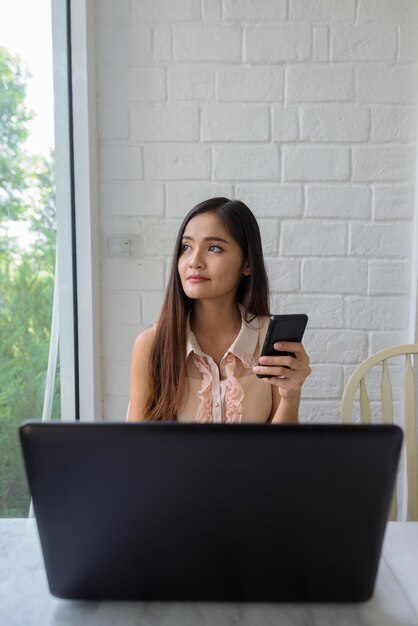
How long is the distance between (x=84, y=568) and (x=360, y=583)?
26 cm

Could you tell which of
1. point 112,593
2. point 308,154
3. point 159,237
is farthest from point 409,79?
point 112,593

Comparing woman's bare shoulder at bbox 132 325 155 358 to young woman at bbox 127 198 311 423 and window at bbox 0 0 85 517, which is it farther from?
window at bbox 0 0 85 517

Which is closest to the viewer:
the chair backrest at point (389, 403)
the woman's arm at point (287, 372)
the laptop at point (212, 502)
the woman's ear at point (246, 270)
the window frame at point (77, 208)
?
the laptop at point (212, 502)

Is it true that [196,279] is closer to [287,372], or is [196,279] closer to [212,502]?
[287,372]

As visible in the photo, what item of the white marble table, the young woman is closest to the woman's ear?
the young woman

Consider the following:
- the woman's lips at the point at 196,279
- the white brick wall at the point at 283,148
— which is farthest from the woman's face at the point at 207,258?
the white brick wall at the point at 283,148

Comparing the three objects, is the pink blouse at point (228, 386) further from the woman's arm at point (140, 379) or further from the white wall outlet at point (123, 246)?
the white wall outlet at point (123, 246)

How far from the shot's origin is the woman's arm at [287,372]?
3.41 feet

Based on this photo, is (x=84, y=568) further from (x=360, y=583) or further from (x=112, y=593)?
(x=360, y=583)

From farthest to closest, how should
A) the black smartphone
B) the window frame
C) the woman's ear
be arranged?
the window frame → the woman's ear → the black smartphone

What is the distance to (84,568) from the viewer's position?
0.60 metres

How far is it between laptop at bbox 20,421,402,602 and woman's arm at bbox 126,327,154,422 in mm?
713

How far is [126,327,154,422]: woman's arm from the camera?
1318 millimetres

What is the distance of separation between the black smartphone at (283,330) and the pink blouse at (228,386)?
0.31 m
